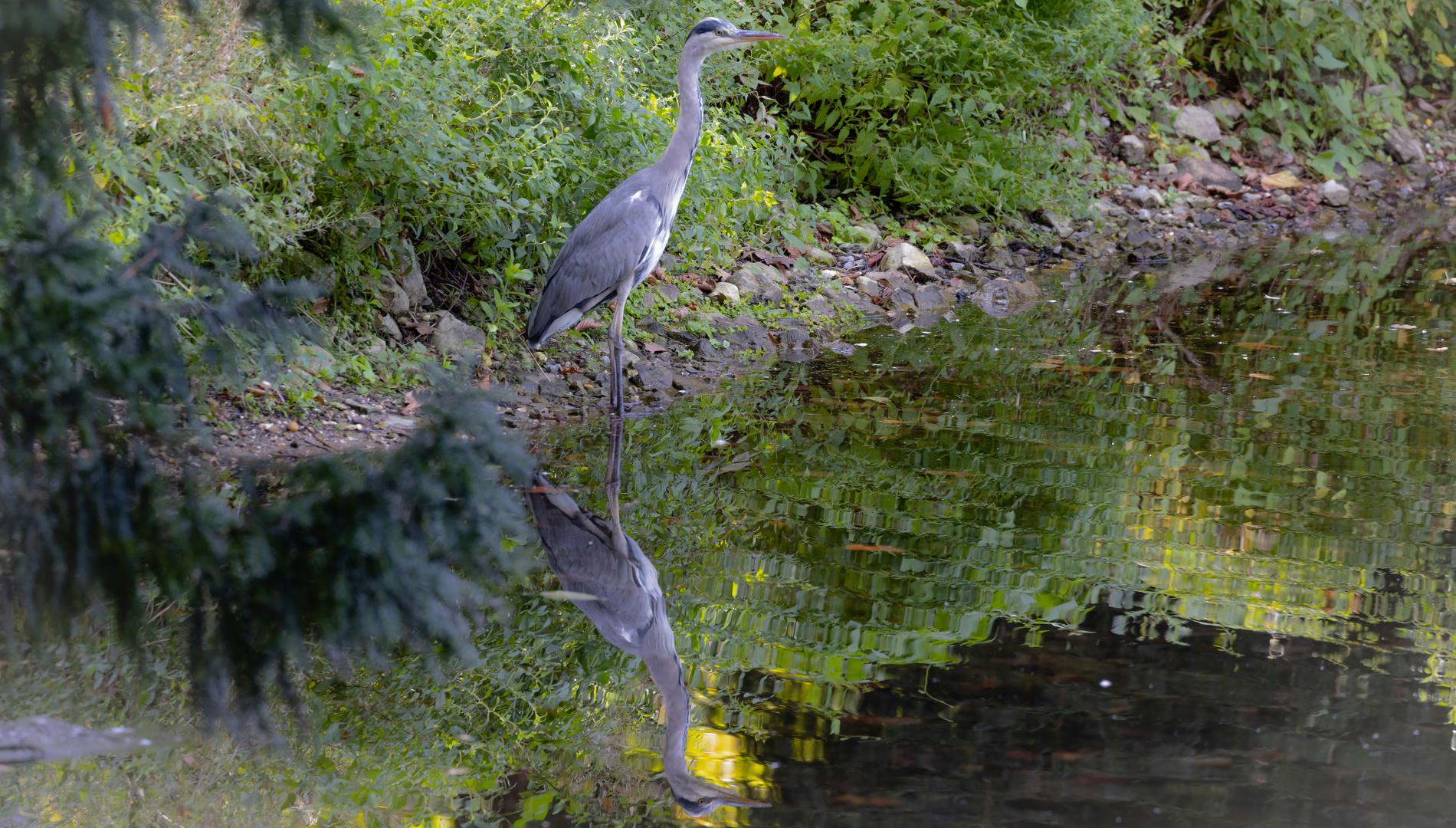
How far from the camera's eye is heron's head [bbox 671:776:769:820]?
8.21ft

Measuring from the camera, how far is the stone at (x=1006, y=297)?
7.38 metres

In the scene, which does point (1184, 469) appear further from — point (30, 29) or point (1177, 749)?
point (30, 29)

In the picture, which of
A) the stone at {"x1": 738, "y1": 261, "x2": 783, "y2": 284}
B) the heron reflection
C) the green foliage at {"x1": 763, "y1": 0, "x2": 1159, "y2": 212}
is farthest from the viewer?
the green foliage at {"x1": 763, "y1": 0, "x2": 1159, "y2": 212}

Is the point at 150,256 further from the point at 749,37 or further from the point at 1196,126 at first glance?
the point at 1196,126

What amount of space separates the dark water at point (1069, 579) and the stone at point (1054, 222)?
2632mm

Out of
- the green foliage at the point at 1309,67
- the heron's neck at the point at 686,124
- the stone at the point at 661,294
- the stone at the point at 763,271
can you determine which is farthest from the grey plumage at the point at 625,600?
the green foliage at the point at 1309,67

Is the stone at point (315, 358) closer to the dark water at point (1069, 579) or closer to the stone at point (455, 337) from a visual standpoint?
the stone at point (455, 337)

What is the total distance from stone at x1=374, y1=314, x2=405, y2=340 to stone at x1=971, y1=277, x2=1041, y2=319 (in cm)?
357

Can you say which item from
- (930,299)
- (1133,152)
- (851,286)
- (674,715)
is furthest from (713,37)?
(1133,152)

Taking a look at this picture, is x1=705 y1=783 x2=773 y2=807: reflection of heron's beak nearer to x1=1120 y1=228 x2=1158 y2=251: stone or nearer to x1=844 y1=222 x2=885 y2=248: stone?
x1=844 y1=222 x2=885 y2=248: stone

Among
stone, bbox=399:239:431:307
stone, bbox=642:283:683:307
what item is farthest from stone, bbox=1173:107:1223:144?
stone, bbox=399:239:431:307

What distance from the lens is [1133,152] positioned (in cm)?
1051

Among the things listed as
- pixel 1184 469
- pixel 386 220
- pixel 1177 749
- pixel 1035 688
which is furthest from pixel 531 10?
pixel 1177 749

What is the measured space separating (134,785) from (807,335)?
4649mm
